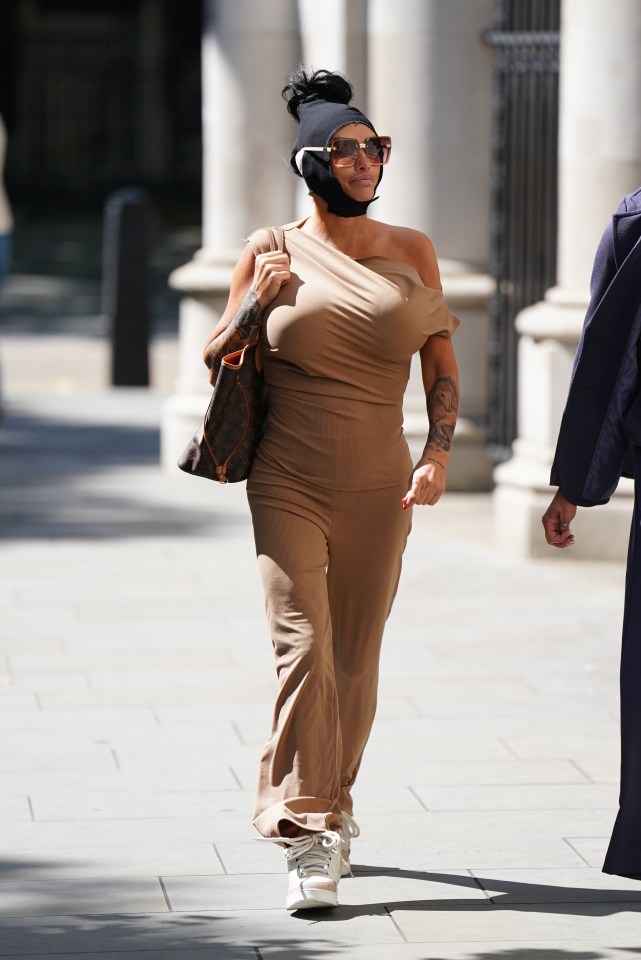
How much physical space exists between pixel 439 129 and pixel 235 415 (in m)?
6.31

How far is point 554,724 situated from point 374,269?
228 centimetres

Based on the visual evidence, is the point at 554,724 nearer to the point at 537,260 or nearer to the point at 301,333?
the point at 301,333

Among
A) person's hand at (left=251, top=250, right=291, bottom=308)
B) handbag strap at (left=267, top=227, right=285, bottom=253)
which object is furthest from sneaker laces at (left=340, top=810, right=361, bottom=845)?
handbag strap at (left=267, top=227, right=285, bottom=253)

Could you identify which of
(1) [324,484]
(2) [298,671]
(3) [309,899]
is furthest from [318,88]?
(3) [309,899]

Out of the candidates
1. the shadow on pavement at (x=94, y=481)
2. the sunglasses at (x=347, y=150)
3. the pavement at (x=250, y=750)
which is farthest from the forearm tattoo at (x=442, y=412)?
the shadow on pavement at (x=94, y=481)

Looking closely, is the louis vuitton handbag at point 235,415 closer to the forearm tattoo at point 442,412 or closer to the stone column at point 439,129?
the forearm tattoo at point 442,412

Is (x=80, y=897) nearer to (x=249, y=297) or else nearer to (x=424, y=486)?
(x=424, y=486)

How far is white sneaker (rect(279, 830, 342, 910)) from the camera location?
15.8 feet

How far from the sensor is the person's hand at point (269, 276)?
4902 millimetres

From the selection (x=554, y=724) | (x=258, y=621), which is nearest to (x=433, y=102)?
(x=258, y=621)

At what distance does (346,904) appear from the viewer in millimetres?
4934

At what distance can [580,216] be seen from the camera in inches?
363

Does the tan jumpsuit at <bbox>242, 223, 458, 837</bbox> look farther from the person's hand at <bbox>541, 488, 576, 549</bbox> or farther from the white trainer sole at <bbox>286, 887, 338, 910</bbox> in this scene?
the person's hand at <bbox>541, 488, 576, 549</bbox>

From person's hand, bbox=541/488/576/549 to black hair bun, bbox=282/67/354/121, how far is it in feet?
3.57
